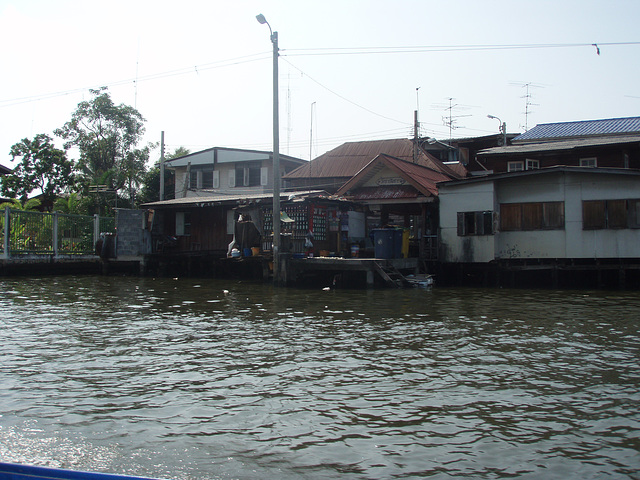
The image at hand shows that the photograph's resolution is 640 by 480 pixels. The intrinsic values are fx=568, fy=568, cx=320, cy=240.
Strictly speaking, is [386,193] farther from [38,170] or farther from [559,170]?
[38,170]

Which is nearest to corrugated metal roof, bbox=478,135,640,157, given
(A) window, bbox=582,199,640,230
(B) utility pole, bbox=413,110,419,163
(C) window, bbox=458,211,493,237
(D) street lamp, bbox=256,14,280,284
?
(B) utility pole, bbox=413,110,419,163

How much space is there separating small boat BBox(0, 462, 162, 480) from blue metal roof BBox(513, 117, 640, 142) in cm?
3635

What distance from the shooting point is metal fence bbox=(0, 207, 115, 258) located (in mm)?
27562

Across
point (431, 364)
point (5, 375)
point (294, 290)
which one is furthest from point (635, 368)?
point (294, 290)

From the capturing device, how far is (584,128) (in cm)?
3578

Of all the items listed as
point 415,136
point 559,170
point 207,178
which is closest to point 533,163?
point 415,136

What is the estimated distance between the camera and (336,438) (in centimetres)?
545

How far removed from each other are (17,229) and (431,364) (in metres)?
25.7

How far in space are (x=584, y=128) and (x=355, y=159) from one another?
48.5 ft

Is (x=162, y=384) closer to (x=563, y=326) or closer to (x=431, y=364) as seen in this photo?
(x=431, y=364)

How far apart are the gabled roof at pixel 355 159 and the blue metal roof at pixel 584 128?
230 inches

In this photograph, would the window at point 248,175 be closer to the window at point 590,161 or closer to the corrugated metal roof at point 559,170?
the corrugated metal roof at point 559,170

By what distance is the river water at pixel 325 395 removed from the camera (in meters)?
4.93

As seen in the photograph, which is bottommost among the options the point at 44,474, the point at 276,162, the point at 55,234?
the point at 44,474
